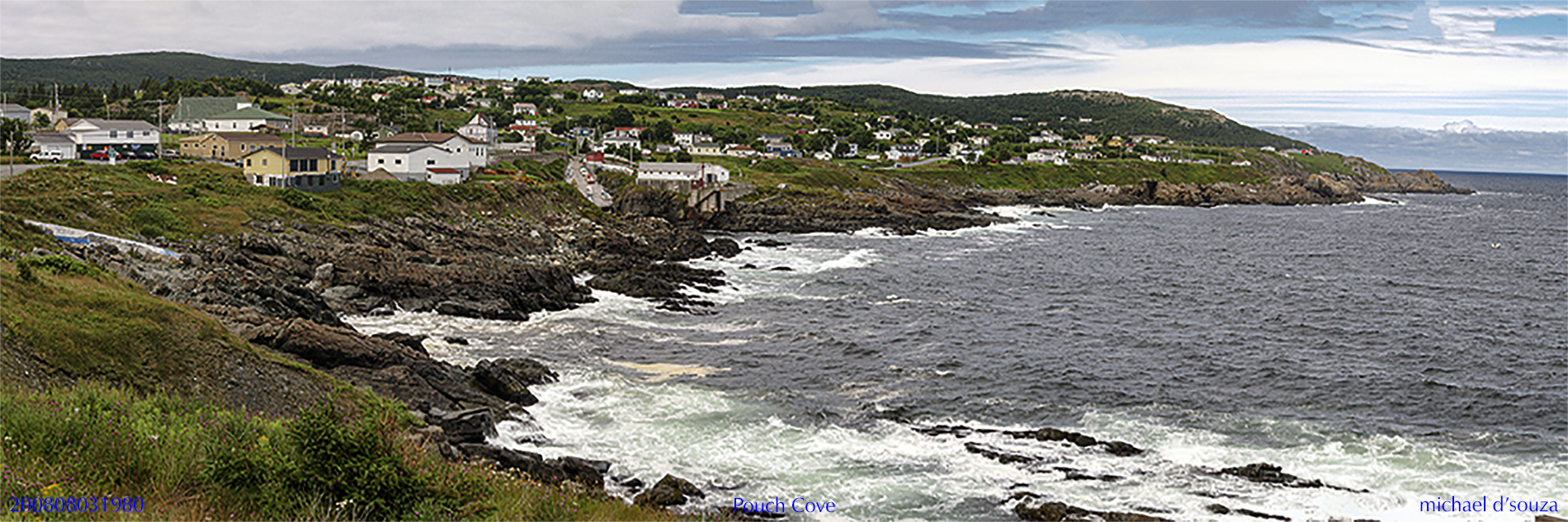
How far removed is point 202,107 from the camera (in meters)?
113

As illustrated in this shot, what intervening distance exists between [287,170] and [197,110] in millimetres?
65217

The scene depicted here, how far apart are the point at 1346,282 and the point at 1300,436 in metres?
40.2

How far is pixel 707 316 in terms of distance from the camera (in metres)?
43.0

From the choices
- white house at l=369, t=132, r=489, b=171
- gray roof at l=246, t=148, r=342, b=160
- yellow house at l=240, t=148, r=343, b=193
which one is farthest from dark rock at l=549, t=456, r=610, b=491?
white house at l=369, t=132, r=489, b=171

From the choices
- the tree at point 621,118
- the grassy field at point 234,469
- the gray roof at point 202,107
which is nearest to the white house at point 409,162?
the gray roof at point 202,107

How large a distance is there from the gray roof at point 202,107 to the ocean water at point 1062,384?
263 ft

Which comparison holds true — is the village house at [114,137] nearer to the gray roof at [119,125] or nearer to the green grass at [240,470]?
the gray roof at [119,125]

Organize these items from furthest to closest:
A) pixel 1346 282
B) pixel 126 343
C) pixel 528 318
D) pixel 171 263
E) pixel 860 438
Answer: pixel 1346 282
pixel 528 318
pixel 171 263
pixel 860 438
pixel 126 343

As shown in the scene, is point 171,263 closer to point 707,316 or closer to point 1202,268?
point 707,316

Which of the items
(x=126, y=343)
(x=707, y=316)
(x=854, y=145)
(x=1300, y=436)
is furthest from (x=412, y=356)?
(x=854, y=145)

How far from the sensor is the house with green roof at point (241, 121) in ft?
357

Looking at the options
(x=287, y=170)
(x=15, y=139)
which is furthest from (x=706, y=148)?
→ (x=15, y=139)

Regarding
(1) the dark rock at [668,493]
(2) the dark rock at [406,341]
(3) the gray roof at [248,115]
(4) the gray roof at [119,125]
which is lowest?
(1) the dark rock at [668,493]

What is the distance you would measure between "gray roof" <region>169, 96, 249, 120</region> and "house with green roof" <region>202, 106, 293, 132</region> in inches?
65.2
